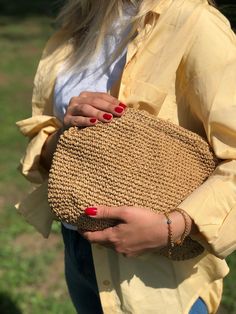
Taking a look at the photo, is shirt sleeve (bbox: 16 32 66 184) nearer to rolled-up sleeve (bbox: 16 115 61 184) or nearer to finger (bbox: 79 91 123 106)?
rolled-up sleeve (bbox: 16 115 61 184)

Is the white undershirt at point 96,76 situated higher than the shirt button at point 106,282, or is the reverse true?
the white undershirt at point 96,76

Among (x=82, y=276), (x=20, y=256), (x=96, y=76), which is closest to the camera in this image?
(x=96, y=76)

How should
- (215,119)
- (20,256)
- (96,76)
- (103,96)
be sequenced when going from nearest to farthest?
(215,119)
(103,96)
(96,76)
(20,256)

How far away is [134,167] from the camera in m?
1.42

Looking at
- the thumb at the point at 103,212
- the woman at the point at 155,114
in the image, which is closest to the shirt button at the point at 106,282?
the woman at the point at 155,114

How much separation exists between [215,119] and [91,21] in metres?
0.58

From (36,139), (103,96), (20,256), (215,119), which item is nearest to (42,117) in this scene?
(36,139)

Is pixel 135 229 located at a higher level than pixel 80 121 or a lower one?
lower

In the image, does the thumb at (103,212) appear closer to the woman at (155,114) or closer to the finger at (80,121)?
the woman at (155,114)

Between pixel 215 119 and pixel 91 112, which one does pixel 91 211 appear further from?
pixel 215 119

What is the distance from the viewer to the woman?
1394mm

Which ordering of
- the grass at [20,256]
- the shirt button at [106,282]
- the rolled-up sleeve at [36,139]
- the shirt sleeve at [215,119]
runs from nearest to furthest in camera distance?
the shirt sleeve at [215,119] < the shirt button at [106,282] < the rolled-up sleeve at [36,139] < the grass at [20,256]

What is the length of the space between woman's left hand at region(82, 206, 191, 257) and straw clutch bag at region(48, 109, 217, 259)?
0.07ft

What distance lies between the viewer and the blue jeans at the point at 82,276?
166cm
